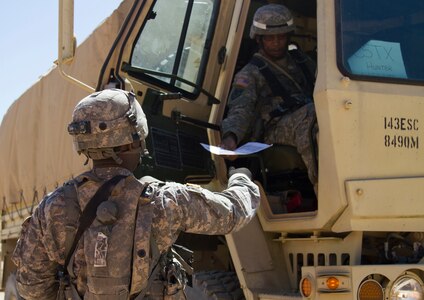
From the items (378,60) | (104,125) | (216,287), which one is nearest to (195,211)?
(104,125)

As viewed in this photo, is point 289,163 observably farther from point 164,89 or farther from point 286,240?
point 164,89

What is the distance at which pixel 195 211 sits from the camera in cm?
288

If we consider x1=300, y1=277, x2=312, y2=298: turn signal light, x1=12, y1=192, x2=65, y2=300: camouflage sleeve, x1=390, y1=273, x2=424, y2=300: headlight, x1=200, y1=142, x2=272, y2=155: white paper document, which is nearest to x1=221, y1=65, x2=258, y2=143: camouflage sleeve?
x1=200, y1=142, x2=272, y2=155: white paper document

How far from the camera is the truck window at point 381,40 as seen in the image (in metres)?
3.90

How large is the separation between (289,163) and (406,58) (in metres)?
1.05

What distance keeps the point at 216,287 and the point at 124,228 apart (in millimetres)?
1679

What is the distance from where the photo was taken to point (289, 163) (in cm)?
464

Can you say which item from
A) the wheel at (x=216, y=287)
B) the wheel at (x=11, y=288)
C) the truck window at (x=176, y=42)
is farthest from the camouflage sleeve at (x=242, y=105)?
the wheel at (x=11, y=288)

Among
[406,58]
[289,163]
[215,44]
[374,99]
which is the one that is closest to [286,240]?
[289,163]

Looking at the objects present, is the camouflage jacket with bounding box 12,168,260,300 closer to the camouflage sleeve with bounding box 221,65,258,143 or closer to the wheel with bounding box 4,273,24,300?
the camouflage sleeve with bounding box 221,65,258,143

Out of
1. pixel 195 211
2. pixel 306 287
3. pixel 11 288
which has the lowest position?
pixel 11 288

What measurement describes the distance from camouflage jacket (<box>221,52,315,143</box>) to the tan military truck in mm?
115

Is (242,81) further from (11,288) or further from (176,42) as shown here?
(11,288)

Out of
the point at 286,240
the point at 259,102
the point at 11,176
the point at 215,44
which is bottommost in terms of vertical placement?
the point at 11,176
